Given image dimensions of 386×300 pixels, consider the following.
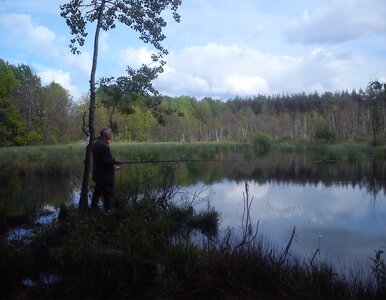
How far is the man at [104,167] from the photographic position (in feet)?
25.9

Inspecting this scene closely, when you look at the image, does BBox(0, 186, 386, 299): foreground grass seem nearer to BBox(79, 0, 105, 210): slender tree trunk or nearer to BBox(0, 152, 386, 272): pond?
BBox(0, 152, 386, 272): pond

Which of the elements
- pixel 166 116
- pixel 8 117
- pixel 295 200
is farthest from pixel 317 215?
pixel 8 117

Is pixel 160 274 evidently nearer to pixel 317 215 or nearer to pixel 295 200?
pixel 317 215

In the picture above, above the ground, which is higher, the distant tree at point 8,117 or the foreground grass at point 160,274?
the distant tree at point 8,117

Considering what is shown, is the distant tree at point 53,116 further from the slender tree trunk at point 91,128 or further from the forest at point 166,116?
→ the slender tree trunk at point 91,128

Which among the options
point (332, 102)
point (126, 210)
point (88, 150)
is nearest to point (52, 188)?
point (88, 150)

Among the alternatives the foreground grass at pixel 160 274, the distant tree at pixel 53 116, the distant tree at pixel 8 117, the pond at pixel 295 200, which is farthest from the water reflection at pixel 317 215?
the distant tree at pixel 53 116

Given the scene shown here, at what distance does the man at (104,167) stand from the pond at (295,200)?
4.89 ft

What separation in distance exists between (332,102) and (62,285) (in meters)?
108

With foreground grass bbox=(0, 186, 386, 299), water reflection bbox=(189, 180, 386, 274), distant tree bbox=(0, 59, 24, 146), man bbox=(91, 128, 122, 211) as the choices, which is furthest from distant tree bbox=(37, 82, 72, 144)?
foreground grass bbox=(0, 186, 386, 299)

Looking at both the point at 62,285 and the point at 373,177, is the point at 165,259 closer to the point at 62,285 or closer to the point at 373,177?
the point at 62,285

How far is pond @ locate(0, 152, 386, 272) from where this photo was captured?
8422 millimetres

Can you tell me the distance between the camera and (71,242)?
5691mm

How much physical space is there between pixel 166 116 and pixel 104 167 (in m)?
11.5
